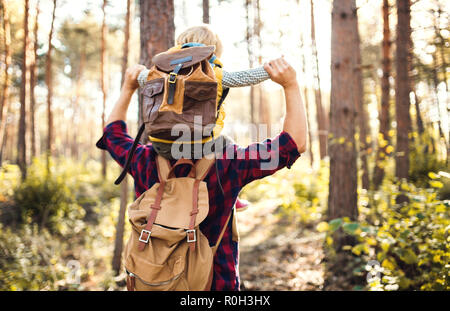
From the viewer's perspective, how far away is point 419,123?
11.2 m

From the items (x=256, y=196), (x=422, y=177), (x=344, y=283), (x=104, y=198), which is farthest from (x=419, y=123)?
(x=104, y=198)

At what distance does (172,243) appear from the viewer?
1.47 metres

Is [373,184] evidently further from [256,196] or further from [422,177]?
[256,196]

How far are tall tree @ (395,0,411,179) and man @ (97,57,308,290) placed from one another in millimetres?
5519

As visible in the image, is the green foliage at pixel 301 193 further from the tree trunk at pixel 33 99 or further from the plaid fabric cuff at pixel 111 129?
the tree trunk at pixel 33 99

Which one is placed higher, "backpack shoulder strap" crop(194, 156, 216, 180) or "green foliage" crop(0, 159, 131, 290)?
"backpack shoulder strap" crop(194, 156, 216, 180)

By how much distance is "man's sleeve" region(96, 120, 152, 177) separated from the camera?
1.74 m

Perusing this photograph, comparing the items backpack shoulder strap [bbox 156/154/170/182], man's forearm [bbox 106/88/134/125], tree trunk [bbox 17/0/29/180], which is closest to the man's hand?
backpack shoulder strap [bbox 156/154/170/182]

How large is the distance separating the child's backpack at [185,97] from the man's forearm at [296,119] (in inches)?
13.9

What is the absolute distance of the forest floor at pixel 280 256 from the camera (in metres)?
4.43

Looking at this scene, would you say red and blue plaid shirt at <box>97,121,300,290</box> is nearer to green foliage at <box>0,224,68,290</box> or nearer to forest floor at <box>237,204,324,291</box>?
forest floor at <box>237,204,324,291</box>

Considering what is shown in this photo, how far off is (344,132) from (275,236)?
312 centimetres

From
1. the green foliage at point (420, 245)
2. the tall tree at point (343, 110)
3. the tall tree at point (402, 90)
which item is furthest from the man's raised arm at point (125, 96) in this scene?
the tall tree at point (402, 90)

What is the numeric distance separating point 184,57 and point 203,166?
549 millimetres
